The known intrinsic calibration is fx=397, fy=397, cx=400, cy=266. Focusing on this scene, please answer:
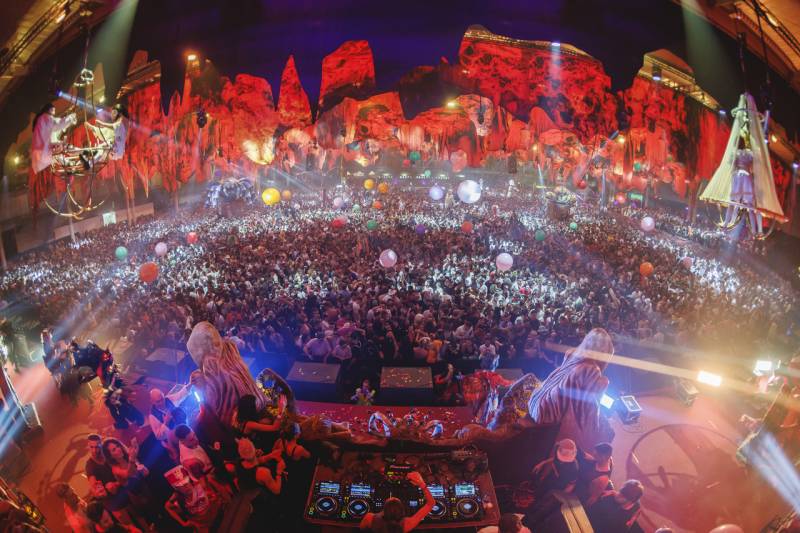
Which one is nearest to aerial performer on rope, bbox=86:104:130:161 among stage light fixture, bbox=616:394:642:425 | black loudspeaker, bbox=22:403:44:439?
black loudspeaker, bbox=22:403:44:439

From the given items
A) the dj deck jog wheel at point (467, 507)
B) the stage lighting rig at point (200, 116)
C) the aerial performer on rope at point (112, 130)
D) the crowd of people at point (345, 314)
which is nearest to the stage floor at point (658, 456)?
the crowd of people at point (345, 314)

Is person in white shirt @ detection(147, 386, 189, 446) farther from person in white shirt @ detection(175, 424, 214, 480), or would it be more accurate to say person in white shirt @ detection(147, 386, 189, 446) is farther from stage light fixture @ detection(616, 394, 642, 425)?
stage light fixture @ detection(616, 394, 642, 425)

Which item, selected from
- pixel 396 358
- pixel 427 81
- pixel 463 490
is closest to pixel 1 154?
pixel 427 81

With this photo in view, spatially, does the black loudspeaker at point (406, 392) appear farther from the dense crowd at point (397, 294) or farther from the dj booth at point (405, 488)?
the dj booth at point (405, 488)

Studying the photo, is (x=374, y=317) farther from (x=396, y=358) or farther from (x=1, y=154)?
(x=1, y=154)

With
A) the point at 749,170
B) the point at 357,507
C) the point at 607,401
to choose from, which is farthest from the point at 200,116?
the point at 607,401

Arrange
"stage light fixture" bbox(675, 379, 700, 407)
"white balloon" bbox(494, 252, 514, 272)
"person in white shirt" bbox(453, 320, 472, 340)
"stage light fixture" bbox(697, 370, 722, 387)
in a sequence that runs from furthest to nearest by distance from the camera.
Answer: "white balloon" bbox(494, 252, 514, 272) → "person in white shirt" bbox(453, 320, 472, 340) → "stage light fixture" bbox(675, 379, 700, 407) → "stage light fixture" bbox(697, 370, 722, 387)
